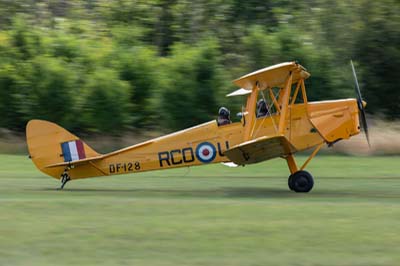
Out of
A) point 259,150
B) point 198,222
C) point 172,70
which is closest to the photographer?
point 198,222

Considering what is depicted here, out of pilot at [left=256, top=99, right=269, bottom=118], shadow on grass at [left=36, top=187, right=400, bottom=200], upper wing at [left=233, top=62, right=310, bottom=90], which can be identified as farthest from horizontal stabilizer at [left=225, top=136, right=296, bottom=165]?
upper wing at [left=233, top=62, right=310, bottom=90]

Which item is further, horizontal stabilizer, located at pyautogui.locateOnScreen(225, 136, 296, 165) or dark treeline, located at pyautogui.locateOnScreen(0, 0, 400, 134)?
dark treeline, located at pyautogui.locateOnScreen(0, 0, 400, 134)

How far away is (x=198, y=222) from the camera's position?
1208 cm

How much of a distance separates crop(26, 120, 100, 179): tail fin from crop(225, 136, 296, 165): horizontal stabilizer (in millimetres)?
3535

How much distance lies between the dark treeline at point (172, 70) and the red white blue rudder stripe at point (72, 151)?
12710 millimetres

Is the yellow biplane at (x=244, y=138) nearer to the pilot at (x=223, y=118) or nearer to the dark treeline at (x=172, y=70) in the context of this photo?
the pilot at (x=223, y=118)

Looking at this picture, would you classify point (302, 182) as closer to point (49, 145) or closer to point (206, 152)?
point (206, 152)

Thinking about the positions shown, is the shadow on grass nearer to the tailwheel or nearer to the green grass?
the green grass

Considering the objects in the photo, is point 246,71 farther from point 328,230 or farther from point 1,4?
point 328,230

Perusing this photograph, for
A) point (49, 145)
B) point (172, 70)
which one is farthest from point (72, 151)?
point (172, 70)

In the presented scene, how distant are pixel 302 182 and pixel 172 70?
15.0m

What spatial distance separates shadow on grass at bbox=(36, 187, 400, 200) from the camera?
15990 mm

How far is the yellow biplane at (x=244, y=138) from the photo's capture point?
16359mm

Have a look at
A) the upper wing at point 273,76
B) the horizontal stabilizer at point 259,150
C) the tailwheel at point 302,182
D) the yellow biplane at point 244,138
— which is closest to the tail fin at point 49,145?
the yellow biplane at point 244,138
